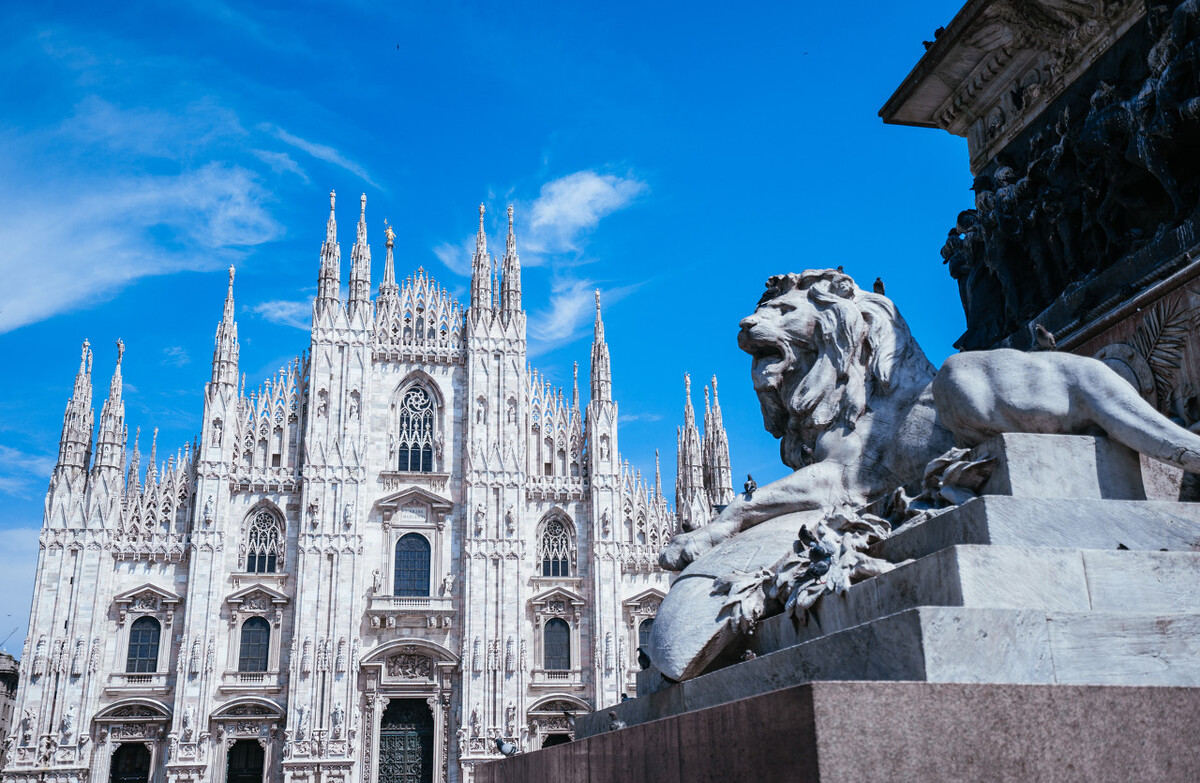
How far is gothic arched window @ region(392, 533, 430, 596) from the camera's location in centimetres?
3016

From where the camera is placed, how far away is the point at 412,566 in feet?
99.9

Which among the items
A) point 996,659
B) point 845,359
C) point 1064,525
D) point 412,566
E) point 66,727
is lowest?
point 996,659

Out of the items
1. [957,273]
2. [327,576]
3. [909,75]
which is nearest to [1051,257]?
[957,273]

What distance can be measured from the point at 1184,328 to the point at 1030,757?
3008 mm

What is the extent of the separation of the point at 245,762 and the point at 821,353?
27439 mm

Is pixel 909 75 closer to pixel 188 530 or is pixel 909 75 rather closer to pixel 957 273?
pixel 957 273

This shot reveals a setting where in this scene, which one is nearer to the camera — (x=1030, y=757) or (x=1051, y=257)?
(x=1030, y=757)

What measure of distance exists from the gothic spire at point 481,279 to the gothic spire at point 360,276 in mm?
3269

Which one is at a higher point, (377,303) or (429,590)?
(377,303)

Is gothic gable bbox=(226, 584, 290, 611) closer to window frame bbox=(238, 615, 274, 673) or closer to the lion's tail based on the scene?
window frame bbox=(238, 615, 274, 673)

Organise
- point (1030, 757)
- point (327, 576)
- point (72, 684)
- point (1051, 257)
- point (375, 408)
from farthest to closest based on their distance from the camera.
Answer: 1. point (375, 408)
2. point (327, 576)
3. point (72, 684)
4. point (1051, 257)
5. point (1030, 757)

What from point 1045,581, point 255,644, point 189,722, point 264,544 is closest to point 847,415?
point 1045,581

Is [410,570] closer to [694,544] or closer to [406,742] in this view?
[406,742]

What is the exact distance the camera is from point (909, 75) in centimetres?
661
